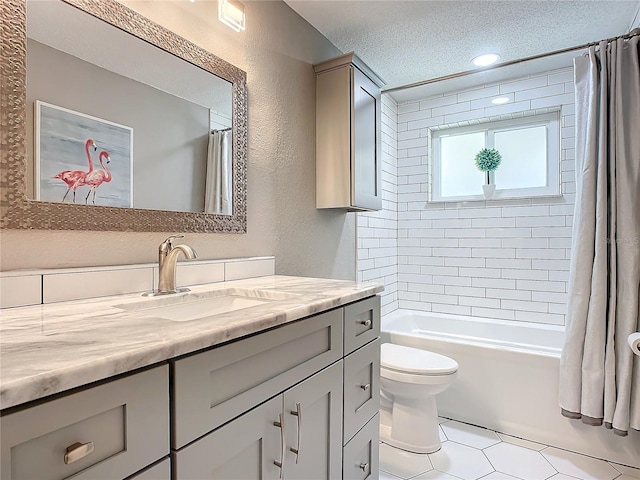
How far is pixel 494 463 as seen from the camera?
6.47 feet

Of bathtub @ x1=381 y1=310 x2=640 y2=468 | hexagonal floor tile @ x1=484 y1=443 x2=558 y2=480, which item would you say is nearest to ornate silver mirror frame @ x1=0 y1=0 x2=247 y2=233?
bathtub @ x1=381 y1=310 x2=640 y2=468

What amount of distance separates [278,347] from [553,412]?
1.98 m


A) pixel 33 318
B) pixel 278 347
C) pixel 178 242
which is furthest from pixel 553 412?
pixel 33 318

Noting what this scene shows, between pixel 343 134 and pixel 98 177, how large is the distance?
132cm

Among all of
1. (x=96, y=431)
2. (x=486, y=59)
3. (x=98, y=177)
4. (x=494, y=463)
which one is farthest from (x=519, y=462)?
(x=486, y=59)

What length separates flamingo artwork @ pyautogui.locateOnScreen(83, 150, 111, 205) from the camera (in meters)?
1.16

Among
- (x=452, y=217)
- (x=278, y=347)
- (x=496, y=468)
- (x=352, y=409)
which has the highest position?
(x=452, y=217)

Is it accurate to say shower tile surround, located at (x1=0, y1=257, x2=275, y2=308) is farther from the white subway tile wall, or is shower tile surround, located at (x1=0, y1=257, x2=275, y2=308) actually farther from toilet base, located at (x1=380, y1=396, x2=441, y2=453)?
the white subway tile wall

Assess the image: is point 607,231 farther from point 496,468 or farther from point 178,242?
point 178,242

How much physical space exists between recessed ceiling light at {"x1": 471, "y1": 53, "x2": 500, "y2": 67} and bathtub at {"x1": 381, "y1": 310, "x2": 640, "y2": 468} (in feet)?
6.23

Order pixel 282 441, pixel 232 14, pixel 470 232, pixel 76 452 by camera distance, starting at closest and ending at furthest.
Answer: pixel 76 452
pixel 282 441
pixel 232 14
pixel 470 232


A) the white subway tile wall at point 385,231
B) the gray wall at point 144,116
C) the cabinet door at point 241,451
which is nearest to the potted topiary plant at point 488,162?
the white subway tile wall at point 385,231

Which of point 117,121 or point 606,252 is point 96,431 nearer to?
point 117,121

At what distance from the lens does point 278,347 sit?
96 cm
